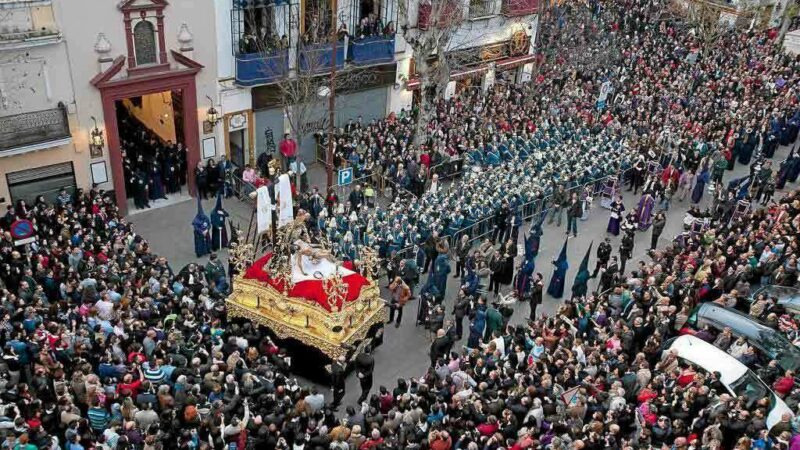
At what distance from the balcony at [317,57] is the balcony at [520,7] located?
8535 mm

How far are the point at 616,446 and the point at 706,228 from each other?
396 inches

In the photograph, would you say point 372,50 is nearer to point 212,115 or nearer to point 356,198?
point 212,115

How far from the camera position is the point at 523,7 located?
102 feet

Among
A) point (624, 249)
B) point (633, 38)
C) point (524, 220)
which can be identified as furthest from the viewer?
point (633, 38)

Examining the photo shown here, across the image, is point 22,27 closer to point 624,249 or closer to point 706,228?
point 624,249

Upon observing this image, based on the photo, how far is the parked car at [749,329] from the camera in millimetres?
15344

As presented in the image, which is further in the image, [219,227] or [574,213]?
[574,213]

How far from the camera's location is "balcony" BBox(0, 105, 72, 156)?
19.5 metres

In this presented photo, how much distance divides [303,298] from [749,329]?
367 inches

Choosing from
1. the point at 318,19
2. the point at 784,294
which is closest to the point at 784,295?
the point at 784,294

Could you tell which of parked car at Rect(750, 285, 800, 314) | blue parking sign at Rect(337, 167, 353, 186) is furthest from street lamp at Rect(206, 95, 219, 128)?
parked car at Rect(750, 285, 800, 314)

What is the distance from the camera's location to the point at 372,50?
26000 millimetres

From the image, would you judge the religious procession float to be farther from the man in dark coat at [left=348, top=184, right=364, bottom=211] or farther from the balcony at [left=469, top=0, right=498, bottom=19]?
the balcony at [left=469, top=0, right=498, bottom=19]

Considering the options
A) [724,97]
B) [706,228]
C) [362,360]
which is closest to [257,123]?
[362,360]
